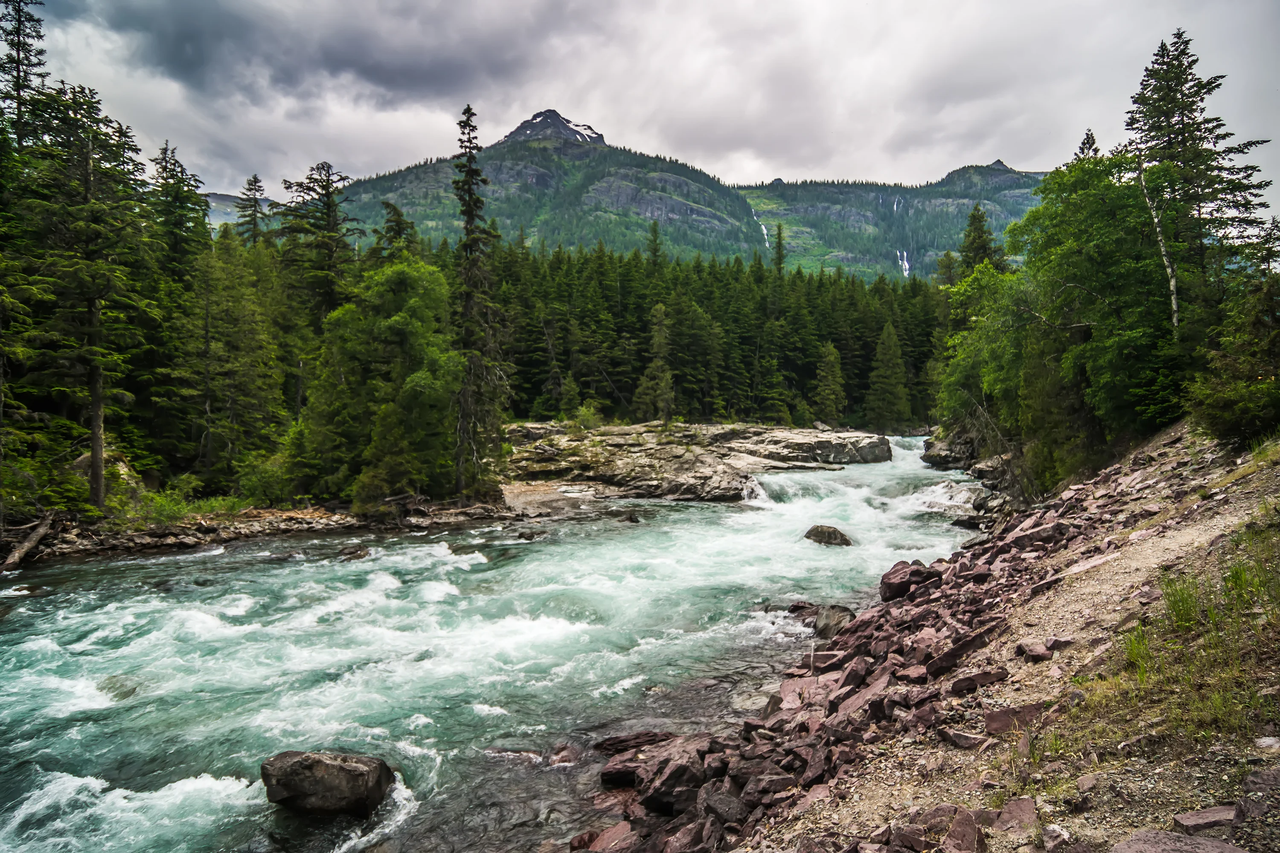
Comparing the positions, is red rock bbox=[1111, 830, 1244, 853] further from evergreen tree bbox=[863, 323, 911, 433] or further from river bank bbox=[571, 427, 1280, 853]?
evergreen tree bbox=[863, 323, 911, 433]

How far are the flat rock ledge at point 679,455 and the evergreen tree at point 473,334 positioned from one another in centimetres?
1118

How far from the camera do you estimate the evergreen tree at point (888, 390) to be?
69.4 metres

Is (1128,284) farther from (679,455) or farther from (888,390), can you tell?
(888,390)

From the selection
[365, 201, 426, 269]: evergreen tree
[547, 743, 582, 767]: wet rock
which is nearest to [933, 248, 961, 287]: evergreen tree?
[365, 201, 426, 269]: evergreen tree

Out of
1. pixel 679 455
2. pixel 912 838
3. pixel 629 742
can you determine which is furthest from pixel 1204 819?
pixel 679 455

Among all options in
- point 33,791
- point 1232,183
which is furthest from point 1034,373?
point 33,791

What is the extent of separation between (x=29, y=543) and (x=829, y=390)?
64486 millimetres

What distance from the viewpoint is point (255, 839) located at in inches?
282

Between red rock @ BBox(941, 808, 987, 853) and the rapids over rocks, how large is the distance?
189 inches

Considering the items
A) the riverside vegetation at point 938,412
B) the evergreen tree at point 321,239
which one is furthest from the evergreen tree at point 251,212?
the evergreen tree at point 321,239

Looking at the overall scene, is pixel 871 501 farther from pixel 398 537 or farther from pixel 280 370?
pixel 280 370

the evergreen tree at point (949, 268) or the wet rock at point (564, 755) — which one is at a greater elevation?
the evergreen tree at point (949, 268)

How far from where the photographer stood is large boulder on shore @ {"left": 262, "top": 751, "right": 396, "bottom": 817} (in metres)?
7.51

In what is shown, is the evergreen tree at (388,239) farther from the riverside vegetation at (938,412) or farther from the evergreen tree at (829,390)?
the evergreen tree at (829,390)
